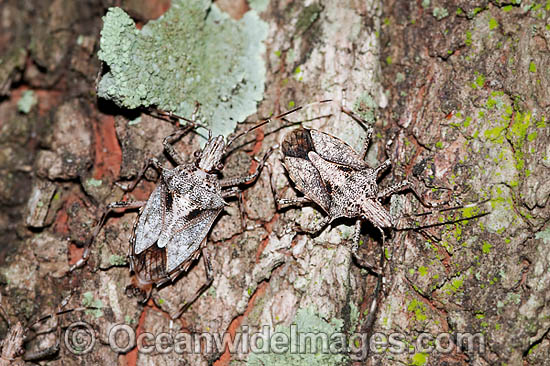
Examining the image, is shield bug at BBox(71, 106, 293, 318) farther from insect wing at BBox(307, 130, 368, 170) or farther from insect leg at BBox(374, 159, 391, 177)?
insect leg at BBox(374, 159, 391, 177)

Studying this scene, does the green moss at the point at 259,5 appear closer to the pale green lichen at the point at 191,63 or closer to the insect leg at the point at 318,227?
the pale green lichen at the point at 191,63

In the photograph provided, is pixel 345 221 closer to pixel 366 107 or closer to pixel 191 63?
pixel 366 107

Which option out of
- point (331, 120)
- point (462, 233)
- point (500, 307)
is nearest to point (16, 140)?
point (331, 120)

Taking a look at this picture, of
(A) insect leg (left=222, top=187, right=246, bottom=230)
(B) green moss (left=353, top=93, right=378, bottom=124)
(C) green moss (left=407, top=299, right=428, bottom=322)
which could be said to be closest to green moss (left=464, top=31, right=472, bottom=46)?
(B) green moss (left=353, top=93, right=378, bottom=124)

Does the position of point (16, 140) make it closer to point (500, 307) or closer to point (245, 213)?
point (245, 213)

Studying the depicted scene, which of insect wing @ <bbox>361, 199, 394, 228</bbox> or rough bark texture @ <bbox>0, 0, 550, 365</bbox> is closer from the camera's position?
rough bark texture @ <bbox>0, 0, 550, 365</bbox>

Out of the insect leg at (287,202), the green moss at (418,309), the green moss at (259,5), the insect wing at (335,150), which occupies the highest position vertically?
the green moss at (259,5)

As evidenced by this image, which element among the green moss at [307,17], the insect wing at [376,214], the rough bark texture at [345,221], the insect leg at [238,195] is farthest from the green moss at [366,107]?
the insect leg at [238,195]

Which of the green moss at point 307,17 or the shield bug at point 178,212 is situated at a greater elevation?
the green moss at point 307,17
